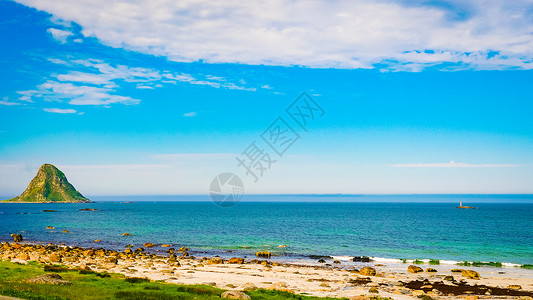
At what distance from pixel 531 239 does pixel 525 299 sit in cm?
6284

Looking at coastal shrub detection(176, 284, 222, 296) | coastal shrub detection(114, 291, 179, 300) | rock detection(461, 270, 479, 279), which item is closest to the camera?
coastal shrub detection(114, 291, 179, 300)

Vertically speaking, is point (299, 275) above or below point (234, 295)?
below

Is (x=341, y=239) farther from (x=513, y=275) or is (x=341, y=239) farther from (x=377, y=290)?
(x=377, y=290)

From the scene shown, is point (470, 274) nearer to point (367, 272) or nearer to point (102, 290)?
point (367, 272)

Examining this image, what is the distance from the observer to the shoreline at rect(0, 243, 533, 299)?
34531 millimetres

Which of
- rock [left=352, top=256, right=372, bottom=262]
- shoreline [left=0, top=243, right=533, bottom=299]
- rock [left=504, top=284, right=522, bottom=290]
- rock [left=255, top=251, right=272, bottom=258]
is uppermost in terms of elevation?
rock [left=504, top=284, right=522, bottom=290]

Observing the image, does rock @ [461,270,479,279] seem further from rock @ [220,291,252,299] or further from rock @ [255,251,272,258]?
rock @ [220,291,252,299]

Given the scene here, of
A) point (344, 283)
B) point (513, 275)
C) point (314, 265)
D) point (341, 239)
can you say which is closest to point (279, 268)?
point (314, 265)

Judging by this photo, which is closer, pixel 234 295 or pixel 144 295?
pixel 144 295

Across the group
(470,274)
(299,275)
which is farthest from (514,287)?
(299,275)

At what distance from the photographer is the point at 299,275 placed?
42.0 meters

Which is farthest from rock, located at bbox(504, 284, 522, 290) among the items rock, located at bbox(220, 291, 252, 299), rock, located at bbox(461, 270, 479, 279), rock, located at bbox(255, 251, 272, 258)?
rock, located at bbox(255, 251, 272, 258)

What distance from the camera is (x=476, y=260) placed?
181 feet

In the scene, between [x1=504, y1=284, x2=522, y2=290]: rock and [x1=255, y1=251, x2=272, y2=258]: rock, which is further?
[x1=255, y1=251, x2=272, y2=258]: rock
